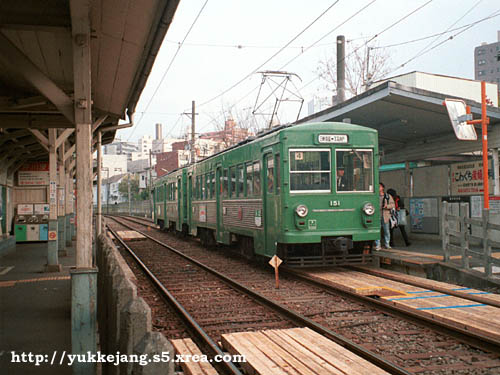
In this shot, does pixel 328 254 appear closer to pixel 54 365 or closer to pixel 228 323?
pixel 228 323

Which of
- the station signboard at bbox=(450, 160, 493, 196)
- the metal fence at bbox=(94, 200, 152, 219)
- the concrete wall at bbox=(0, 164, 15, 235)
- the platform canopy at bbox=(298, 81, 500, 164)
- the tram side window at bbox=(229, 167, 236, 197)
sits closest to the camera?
the platform canopy at bbox=(298, 81, 500, 164)

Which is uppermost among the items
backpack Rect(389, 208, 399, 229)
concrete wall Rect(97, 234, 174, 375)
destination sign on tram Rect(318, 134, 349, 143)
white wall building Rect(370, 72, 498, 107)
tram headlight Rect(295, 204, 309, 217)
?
→ white wall building Rect(370, 72, 498, 107)

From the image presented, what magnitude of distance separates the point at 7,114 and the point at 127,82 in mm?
2913

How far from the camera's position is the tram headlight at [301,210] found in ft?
34.4

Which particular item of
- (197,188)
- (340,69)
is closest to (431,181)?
(197,188)

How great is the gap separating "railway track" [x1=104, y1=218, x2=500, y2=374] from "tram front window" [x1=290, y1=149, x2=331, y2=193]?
1.85 meters

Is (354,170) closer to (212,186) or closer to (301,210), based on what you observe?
(301,210)

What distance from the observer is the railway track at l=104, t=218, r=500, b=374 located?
5.30 m

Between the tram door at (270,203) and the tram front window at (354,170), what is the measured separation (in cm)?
127

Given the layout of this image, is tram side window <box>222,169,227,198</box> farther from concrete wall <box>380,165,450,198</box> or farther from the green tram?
concrete wall <box>380,165,450,198</box>

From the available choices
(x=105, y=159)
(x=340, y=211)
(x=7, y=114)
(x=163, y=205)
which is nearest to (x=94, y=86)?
(x=7, y=114)

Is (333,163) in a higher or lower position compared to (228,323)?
higher

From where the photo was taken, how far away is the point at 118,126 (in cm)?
1477

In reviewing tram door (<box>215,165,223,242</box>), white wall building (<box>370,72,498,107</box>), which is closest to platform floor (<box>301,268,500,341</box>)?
tram door (<box>215,165,223,242</box>)
